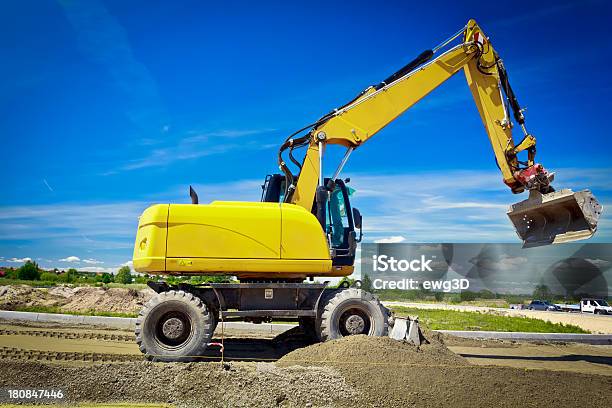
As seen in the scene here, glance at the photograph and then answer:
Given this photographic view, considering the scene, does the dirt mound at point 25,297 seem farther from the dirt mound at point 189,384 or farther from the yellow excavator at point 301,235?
the dirt mound at point 189,384

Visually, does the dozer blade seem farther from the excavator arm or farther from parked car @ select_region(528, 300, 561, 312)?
parked car @ select_region(528, 300, 561, 312)

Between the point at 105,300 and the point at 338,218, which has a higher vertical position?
the point at 338,218

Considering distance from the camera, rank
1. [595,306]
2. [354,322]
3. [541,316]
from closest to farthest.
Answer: [354,322]
[541,316]
[595,306]

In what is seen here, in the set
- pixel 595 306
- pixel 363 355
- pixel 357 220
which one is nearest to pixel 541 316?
pixel 595 306

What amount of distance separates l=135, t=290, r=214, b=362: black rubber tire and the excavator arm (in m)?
2.82

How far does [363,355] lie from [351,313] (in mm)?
1737

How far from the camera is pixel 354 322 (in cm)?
952

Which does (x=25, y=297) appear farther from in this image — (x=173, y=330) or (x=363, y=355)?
(x=363, y=355)

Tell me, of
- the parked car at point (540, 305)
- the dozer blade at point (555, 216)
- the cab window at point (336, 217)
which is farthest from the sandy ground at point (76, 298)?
the parked car at point (540, 305)

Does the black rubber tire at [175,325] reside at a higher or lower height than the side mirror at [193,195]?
lower

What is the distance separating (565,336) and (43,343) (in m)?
14.1

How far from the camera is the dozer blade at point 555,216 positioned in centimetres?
971

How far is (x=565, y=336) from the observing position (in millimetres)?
15734

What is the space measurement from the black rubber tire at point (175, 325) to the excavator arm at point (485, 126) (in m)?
2.82
